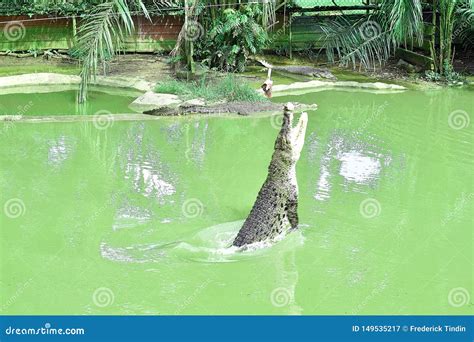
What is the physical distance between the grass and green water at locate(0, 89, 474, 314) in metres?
0.91

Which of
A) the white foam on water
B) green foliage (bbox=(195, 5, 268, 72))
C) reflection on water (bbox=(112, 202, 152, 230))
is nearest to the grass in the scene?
green foliage (bbox=(195, 5, 268, 72))

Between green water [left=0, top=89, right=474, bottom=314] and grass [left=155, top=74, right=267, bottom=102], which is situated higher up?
grass [left=155, top=74, right=267, bottom=102]

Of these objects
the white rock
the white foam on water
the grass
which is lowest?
the white foam on water

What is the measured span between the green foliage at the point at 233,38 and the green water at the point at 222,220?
10.7 ft

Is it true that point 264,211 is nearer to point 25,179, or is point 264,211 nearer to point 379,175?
point 379,175

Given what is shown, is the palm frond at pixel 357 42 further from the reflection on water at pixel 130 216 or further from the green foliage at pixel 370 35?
the reflection on water at pixel 130 216

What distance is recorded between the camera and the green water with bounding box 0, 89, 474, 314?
4.98 metres

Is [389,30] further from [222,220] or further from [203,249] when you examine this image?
[203,249]

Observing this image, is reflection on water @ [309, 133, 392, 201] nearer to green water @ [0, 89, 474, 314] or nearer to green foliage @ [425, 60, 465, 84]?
green water @ [0, 89, 474, 314]

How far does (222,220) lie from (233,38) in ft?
23.2

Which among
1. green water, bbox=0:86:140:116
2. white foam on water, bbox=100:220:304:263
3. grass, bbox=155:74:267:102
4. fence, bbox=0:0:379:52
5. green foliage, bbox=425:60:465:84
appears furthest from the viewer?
fence, bbox=0:0:379:52

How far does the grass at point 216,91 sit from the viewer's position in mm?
10602

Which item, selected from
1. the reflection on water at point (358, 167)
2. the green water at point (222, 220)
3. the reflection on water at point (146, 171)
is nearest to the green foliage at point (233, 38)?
the green water at point (222, 220)

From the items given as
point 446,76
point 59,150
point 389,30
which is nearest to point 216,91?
point 59,150
